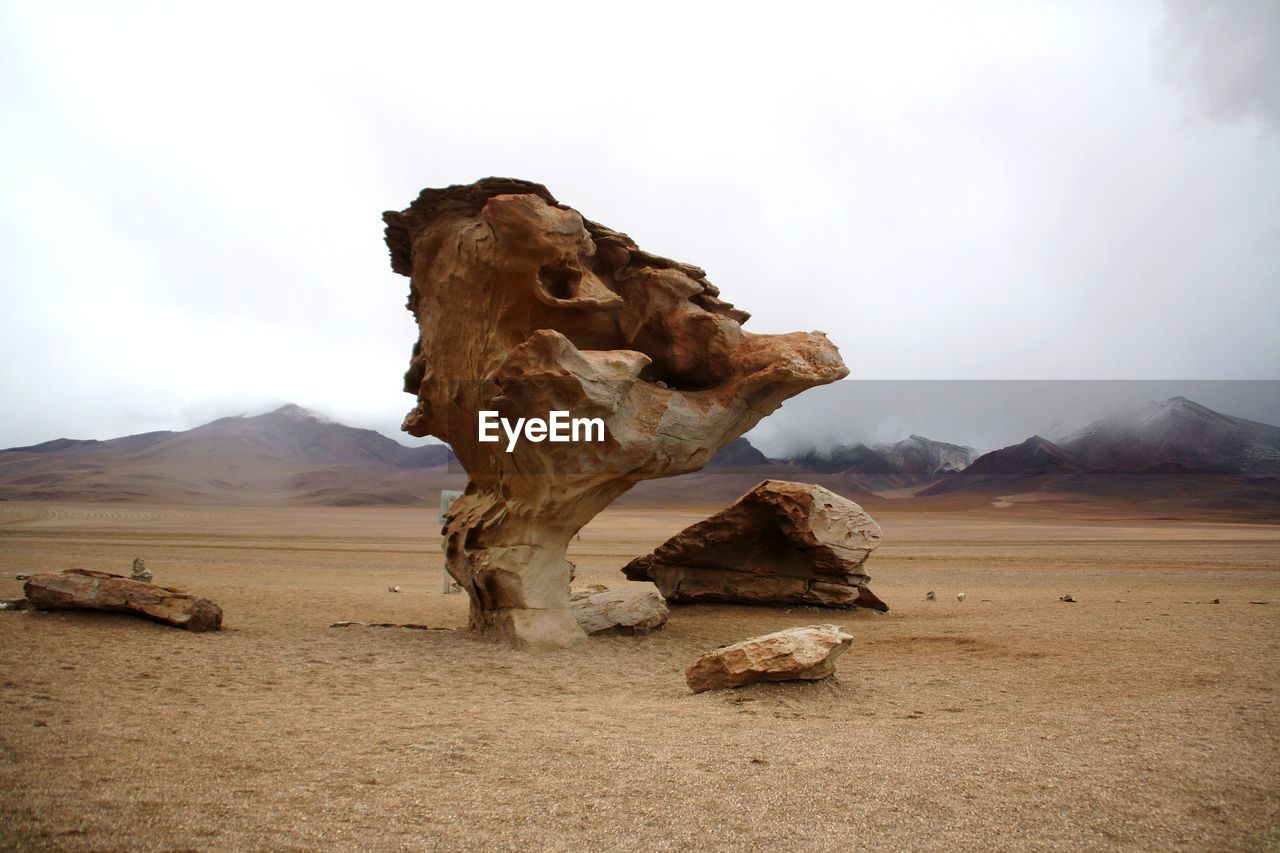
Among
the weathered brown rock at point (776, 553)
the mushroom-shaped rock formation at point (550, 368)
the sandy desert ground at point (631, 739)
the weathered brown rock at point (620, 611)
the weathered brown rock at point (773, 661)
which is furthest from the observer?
the weathered brown rock at point (776, 553)

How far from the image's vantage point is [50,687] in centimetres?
611

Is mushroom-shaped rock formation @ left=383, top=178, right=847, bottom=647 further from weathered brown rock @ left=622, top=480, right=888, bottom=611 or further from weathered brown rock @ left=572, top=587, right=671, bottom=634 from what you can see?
weathered brown rock @ left=622, top=480, right=888, bottom=611

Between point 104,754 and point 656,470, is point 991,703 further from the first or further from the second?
point 104,754

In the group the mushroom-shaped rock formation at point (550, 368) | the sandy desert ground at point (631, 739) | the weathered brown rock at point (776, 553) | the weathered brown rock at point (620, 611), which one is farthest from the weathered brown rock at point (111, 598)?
the weathered brown rock at point (776, 553)

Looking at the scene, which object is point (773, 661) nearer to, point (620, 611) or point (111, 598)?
point (620, 611)

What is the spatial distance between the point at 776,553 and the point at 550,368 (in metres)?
7.61

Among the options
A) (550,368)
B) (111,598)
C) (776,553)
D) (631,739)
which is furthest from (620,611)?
(111,598)

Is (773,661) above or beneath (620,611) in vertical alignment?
above

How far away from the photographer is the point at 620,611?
11336 millimetres

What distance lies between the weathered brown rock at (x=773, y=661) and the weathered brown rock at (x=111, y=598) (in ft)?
20.7

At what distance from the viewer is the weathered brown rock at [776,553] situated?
13.8m

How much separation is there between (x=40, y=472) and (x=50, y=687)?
127097 millimetres

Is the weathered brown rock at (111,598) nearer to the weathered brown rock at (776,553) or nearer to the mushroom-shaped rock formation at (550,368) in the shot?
the mushroom-shaped rock formation at (550,368)

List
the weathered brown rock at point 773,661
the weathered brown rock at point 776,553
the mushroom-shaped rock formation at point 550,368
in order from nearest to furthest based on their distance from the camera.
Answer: the weathered brown rock at point 773,661, the mushroom-shaped rock formation at point 550,368, the weathered brown rock at point 776,553
